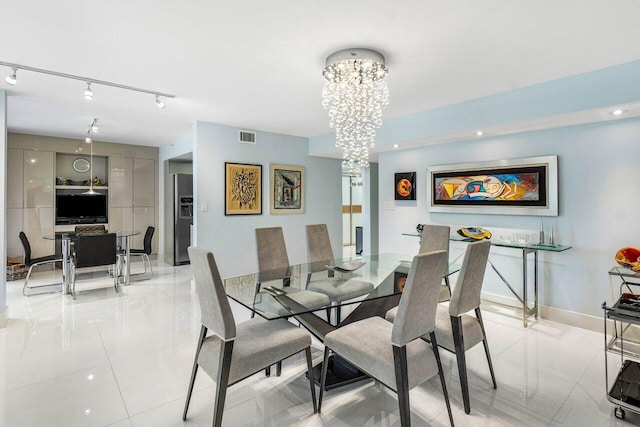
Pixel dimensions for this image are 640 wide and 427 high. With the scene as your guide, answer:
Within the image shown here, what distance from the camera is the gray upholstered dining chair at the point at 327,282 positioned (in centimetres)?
251

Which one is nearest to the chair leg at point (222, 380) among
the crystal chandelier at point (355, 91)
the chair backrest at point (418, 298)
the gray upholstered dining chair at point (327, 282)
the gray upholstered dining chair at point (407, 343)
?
the gray upholstered dining chair at point (407, 343)

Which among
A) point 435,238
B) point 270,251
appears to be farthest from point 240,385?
point 435,238

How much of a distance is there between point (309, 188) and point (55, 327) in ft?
12.9

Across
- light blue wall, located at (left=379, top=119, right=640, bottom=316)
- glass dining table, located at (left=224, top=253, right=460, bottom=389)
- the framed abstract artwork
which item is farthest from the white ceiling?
glass dining table, located at (left=224, top=253, right=460, bottom=389)

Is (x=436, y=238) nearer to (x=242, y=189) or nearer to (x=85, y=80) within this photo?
(x=242, y=189)

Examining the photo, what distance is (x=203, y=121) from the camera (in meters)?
4.61

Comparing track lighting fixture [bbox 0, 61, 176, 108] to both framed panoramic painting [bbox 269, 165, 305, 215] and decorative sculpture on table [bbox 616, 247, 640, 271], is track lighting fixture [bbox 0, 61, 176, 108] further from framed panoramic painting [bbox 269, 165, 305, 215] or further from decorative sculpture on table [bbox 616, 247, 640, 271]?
decorative sculpture on table [bbox 616, 247, 640, 271]

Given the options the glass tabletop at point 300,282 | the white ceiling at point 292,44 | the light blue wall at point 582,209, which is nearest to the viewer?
the white ceiling at point 292,44

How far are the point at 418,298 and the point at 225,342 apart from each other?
3.49 feet

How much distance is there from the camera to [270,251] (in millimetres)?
3441

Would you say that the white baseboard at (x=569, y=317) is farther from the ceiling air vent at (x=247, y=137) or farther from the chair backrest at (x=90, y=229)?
the chair backrest at (x=90, y=229)

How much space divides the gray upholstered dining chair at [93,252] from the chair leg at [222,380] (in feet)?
12.3

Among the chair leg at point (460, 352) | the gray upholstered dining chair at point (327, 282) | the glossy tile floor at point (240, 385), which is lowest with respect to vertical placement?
the glossy tile floor at point (240, 385)

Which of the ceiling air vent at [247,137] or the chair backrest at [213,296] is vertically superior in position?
the ceiling air vent at [247,137]
